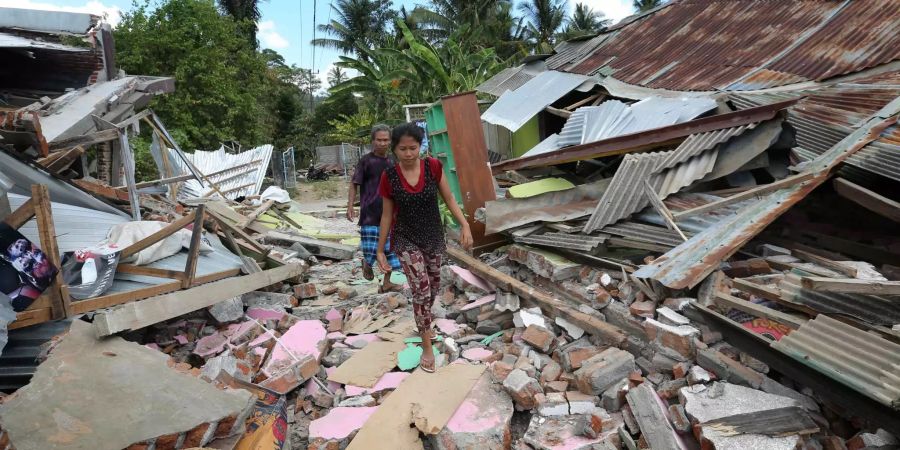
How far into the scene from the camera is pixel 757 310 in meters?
2.51

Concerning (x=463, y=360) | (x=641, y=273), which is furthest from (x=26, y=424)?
(x=641, y=273)

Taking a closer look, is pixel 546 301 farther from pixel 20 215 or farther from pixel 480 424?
pixel 20 215

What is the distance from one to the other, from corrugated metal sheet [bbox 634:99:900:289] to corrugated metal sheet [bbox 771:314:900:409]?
0.69 meters

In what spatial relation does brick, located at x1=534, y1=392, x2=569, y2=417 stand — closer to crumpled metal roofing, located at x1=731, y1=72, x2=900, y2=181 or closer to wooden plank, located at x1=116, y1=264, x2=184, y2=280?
crumpled metal roofing, located at x1=731, y1=72, x2=900, y2=181

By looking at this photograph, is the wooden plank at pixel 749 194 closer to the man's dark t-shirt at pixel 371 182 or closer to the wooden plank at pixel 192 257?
the man's dark t-shirt at pixel 371 182

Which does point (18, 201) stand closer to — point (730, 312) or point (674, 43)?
point (730, 312)

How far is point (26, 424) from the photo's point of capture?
2.00 meters

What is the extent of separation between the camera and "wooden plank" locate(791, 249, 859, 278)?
275 cm

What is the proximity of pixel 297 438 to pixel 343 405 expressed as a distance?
0.30 m

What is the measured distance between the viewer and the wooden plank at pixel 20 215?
2811 mm

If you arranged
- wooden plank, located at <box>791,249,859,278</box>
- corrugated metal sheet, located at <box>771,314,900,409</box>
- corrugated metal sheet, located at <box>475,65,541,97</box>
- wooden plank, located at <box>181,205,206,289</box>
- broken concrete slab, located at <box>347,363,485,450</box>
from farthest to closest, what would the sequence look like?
1. corrugated metal sheet, located at <box>475,65,541,97</box>
2. wooden plank, located at <box>181,205,206,289</box>
3. wooden plank, located at <box>791,249,859,278</box>
4. broken concrete slab, located at <box>347,363,485,450</box>
5. corrugated metal sheet, located at <box>771,314,900,409</box>

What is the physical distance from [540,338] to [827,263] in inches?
67.8

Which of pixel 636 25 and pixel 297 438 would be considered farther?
pixel 636 25

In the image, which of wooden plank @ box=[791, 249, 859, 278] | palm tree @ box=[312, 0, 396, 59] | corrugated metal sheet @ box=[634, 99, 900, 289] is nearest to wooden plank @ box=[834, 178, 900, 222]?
corrugated metal sheet @ box=[634, 99, 900, 289]
